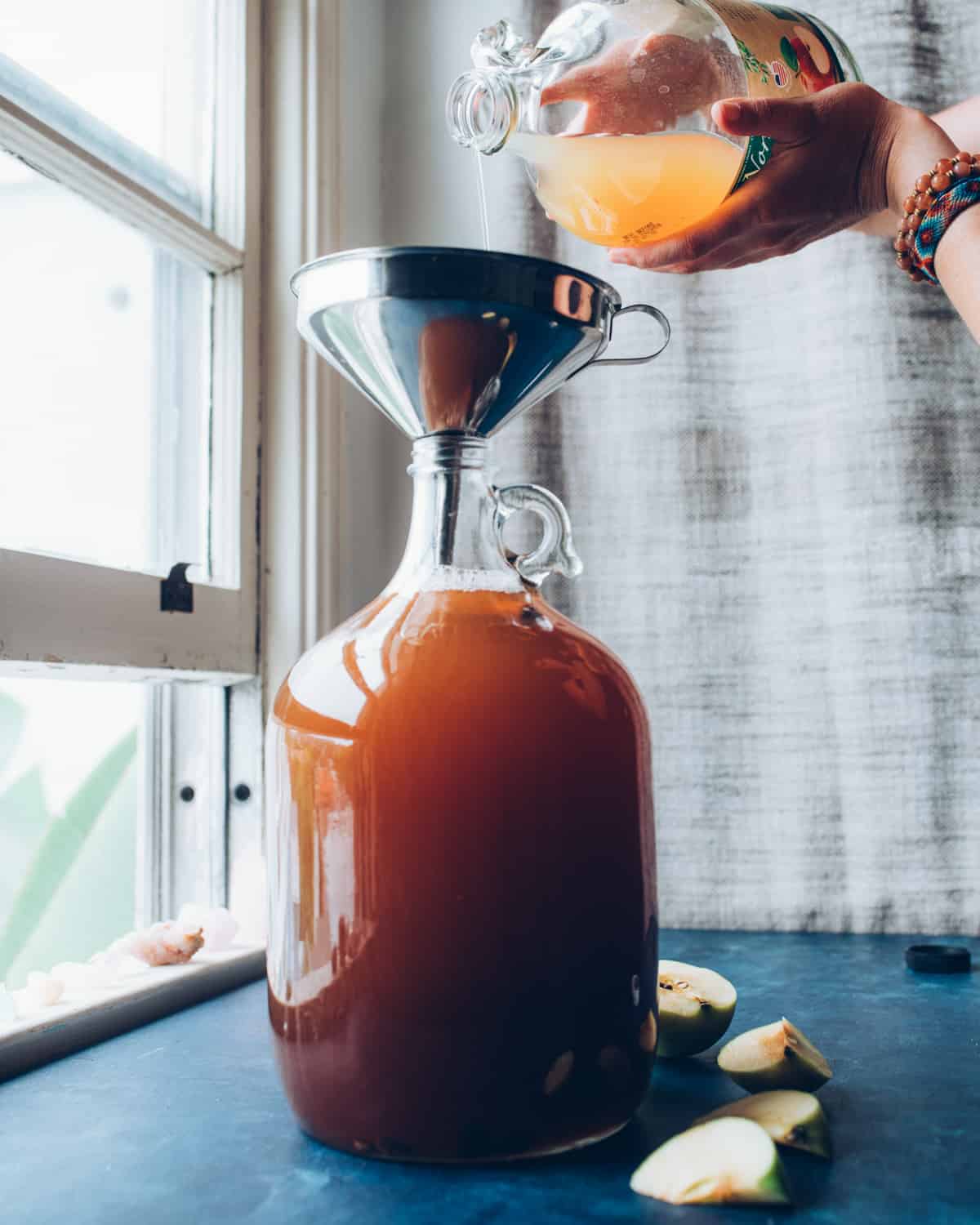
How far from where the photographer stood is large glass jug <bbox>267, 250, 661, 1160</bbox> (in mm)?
550

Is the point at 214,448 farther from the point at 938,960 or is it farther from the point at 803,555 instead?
the point at 938,960

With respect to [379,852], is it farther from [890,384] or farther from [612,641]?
[890,384]

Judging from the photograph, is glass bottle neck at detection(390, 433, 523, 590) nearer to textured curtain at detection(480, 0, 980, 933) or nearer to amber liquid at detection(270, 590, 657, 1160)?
amber liquid at detection(270, 590, 657, 1160)

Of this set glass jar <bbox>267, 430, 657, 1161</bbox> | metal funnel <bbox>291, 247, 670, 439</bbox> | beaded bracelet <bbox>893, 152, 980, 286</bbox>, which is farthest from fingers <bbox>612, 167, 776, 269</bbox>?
glass jar <bbox>267, 430, 657, 1161</bbox>

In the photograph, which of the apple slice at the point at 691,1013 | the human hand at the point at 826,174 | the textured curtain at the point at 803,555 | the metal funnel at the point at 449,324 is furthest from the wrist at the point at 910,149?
the apple slice at the point at 691,1013

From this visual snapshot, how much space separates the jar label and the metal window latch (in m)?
0.56

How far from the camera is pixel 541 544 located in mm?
667

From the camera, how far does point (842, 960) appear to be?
110 centimetres

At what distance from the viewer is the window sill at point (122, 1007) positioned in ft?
2.49

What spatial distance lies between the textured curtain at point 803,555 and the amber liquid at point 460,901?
73cm

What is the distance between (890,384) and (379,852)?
0.95 m

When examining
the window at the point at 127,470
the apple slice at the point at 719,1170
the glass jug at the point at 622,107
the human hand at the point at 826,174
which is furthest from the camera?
the window at the point at 127,470

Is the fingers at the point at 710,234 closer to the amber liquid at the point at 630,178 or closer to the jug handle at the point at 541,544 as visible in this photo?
the amber liquid at the point at 630,178

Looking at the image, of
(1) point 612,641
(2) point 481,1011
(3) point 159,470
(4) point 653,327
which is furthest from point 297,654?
(2) point 481,1011
